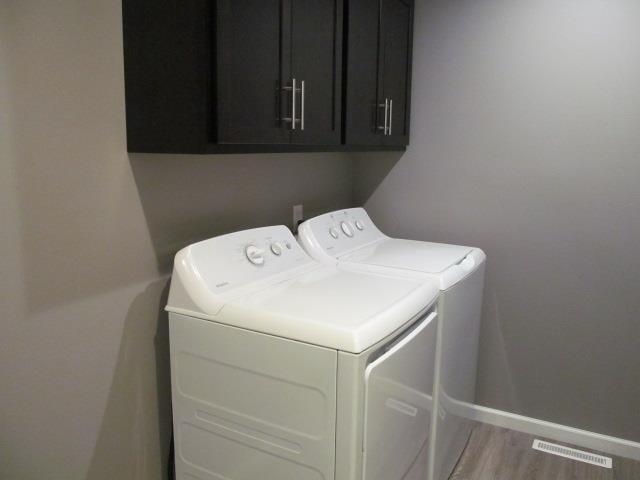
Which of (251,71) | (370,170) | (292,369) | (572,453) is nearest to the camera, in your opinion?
(292,369)

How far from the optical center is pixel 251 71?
1485mm

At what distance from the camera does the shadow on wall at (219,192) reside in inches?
65.6

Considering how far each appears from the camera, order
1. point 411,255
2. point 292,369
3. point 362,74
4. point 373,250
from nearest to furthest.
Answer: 1. point 292,369
2. point 362,74
3. point 411,255
4. point 373,250

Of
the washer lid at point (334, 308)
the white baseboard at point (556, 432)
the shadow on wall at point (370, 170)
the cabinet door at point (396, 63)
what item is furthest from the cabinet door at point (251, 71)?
the white baseboard at point (556, 432)

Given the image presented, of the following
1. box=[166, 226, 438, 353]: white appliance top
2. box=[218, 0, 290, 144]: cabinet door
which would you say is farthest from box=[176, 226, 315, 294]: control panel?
box=[218, 0, 290, 144]: cabinet door

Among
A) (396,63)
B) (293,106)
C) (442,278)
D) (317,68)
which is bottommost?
(442,278)

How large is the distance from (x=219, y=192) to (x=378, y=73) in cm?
85

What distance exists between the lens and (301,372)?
1347 millimetres

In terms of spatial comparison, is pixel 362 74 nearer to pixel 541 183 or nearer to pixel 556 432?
pixel 541 183

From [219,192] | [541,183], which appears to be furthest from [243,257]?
[541,183]

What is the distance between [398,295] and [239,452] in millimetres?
634

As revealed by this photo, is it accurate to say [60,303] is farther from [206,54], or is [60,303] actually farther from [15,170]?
[206,54]

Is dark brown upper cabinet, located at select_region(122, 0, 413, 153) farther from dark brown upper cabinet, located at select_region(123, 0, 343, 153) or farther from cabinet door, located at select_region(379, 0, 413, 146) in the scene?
cabinet door, located at select_region(379, 0, 413, 146)

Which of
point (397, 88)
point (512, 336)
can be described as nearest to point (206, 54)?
point (397, 88)
